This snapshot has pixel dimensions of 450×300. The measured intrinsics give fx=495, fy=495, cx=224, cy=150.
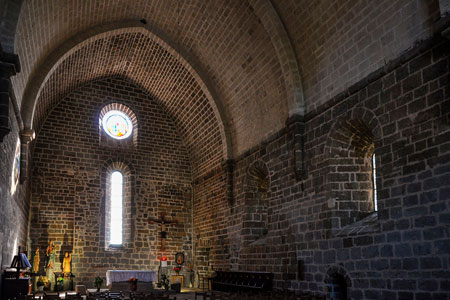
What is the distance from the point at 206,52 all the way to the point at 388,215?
9.82 meters

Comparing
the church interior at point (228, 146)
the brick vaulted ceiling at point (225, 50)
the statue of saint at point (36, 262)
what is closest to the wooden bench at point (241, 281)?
the church interior at point (228, 146)

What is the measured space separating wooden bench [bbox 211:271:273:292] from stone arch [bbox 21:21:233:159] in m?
4.29

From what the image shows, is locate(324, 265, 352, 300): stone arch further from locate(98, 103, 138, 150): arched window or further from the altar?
locate(98, 103, 138, 150): arched window

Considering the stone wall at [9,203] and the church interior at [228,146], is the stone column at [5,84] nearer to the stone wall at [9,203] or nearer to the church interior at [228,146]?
the church interior at [228,146]

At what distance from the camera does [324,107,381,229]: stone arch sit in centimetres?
1220

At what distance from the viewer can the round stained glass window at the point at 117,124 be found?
2141 cm

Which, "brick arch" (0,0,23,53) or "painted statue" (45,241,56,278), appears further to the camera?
"painted statue" (45,241,56,278)

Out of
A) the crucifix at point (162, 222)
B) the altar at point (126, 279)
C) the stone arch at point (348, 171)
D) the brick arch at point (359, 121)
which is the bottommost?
the altar at point (126, 279)

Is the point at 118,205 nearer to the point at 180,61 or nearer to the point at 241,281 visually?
the point at 180,61

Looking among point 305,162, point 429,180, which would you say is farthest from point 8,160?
point 429,180

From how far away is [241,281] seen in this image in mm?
15859

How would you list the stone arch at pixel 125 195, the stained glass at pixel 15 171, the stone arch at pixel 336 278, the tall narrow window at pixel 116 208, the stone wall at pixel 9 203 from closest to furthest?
the stone wall at pixel 9 203 → the stone arch at pixel 336 278 → the stained glass at pixel 15 171 → the stone arch at pixel 125 195 → the tall narrow window at pixel 116 208

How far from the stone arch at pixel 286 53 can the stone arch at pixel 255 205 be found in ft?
11.1

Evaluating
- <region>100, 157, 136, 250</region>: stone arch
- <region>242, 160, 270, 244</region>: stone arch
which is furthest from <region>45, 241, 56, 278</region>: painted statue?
<region>242, 160, 270, 244</region>: stone arch
